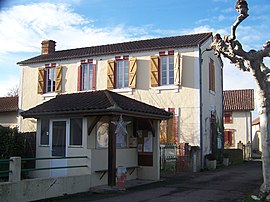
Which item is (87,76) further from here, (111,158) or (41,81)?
(111,158)

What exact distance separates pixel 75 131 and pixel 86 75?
12731 mm

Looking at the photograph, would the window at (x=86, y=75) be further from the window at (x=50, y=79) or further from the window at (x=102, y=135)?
the window at (x=102, y=135)

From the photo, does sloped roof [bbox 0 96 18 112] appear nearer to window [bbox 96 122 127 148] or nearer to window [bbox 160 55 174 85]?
window [bbox 160 55 174 85]

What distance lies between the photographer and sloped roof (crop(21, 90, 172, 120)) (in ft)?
43.8

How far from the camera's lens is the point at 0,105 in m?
31.1

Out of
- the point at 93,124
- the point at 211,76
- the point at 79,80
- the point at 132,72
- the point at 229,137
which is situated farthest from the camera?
the point at 229,137

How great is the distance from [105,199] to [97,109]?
3.22 meters

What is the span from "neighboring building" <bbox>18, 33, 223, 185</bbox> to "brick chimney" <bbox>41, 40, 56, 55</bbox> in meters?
2.32

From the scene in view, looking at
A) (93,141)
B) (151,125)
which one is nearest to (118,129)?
(93,141)

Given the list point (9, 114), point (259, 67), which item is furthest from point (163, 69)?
point (9, 114)

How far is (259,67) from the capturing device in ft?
37.0

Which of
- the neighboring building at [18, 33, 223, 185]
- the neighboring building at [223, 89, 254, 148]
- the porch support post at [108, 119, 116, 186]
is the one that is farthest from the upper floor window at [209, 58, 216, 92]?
the neighboring building at [223, 89, 254, 148]

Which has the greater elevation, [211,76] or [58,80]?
[211,76]

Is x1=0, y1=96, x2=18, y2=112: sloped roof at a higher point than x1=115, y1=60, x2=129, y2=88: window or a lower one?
lower
